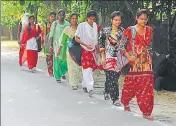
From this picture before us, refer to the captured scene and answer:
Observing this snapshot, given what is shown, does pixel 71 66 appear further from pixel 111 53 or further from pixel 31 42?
pixel 31 42

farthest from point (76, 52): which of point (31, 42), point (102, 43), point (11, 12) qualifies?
point (11, 12)

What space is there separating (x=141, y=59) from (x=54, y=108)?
1790mm

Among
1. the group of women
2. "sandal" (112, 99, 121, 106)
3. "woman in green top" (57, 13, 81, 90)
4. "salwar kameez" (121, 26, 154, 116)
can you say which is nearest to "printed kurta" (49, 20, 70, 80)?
the group of women

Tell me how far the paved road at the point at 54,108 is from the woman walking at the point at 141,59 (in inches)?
11.6

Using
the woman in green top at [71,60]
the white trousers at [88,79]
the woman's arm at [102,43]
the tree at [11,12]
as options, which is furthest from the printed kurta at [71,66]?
the tree at [11,12]

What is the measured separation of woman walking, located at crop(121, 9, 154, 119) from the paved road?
0.30 m

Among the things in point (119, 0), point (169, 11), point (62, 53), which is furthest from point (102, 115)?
point (119, 0)

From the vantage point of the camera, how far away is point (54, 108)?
779 cm

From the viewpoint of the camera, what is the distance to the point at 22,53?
1421 centimetres

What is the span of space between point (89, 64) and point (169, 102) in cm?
166

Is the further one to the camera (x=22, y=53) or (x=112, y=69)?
(x=22, y=53)

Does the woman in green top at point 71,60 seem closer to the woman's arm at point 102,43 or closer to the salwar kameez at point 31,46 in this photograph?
the woman's arm at point 102,43

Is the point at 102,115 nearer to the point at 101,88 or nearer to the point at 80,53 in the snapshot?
the point at 80,53

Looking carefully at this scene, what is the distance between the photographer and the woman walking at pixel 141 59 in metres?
6.88
